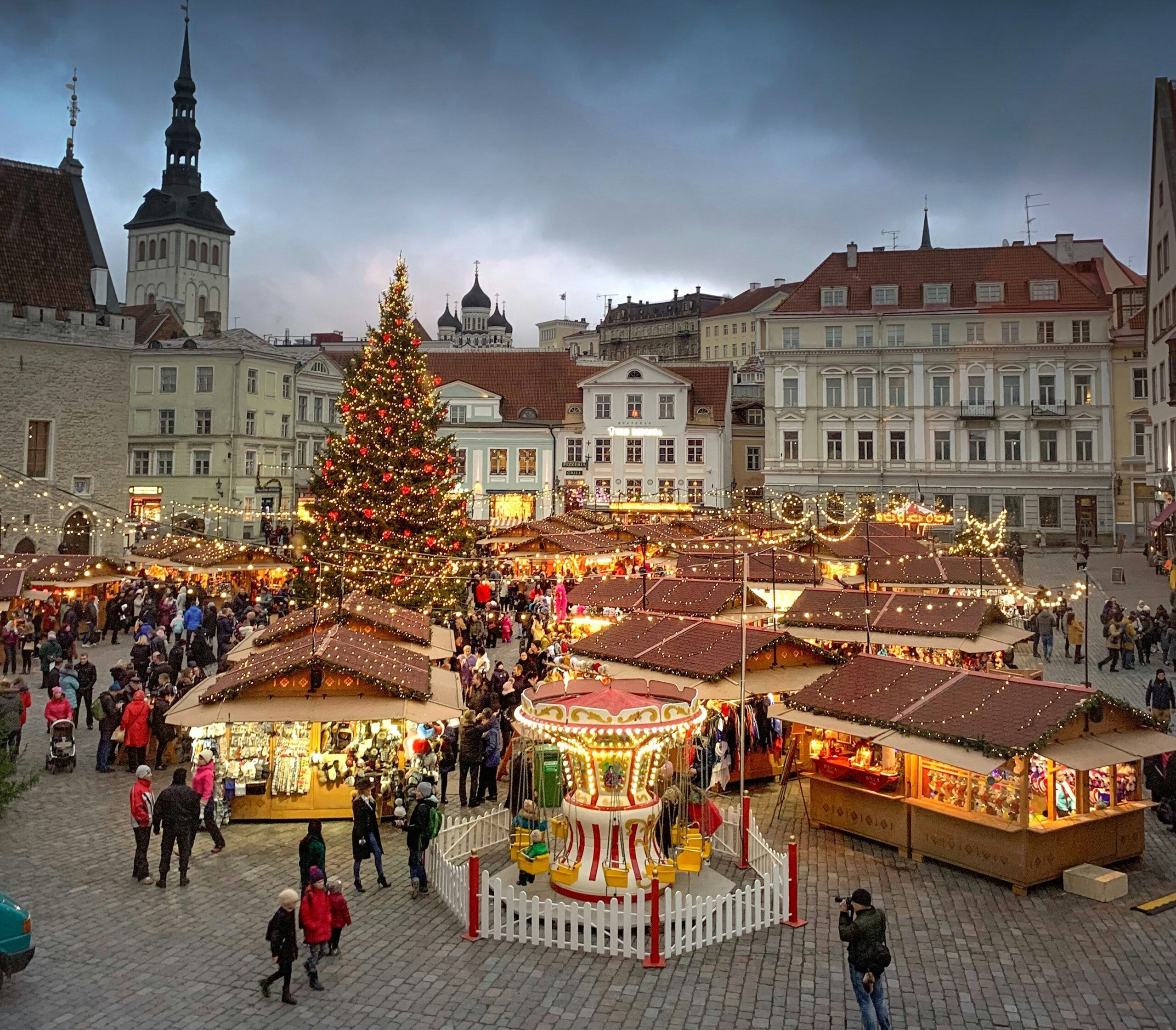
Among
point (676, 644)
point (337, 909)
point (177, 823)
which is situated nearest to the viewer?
point (337, 909)

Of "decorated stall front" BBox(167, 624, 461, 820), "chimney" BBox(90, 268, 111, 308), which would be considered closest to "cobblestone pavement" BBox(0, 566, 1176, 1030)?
"decorated stall front" BBox(167, 624, 461, 820)

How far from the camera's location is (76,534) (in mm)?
45281

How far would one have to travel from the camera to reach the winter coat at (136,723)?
16.0 meters

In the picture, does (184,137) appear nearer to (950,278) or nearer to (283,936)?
(950,278)

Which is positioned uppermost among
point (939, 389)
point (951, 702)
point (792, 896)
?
point (939, 389)

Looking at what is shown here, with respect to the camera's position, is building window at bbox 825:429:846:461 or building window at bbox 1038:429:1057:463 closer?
building window at bbox 1038:429:1057:463

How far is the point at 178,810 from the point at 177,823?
0.15 m

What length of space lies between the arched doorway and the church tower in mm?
63961

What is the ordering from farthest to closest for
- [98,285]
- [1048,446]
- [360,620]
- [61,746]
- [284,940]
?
[1048,446]
[98,285]
[360,620]
[61,746]
[284,940]

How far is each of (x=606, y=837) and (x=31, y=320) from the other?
42497mm

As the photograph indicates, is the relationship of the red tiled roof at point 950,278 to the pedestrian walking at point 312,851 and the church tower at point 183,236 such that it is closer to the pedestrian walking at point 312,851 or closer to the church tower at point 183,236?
the pedestrian walking at point 312,851

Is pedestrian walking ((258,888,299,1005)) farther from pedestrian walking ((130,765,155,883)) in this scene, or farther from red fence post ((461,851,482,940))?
pedestrian walking ((130,765,155,883))

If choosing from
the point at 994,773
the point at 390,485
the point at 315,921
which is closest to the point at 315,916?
the point at 315,921

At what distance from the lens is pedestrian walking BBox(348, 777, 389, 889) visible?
11.6m
